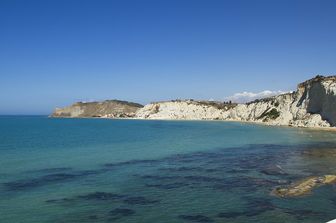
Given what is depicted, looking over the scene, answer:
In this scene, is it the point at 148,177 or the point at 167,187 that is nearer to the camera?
the point at 167,187

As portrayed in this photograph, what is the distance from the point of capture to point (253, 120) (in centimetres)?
15825

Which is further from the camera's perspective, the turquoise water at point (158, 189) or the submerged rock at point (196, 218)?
the turquoise water at point (158, 189)

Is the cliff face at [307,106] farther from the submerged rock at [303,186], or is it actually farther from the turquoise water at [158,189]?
the submerged rock at [303,186]

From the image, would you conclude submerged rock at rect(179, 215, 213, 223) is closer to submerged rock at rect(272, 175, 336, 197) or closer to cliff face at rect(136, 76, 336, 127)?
submerged rock at rect(272, 175, 336, 197)

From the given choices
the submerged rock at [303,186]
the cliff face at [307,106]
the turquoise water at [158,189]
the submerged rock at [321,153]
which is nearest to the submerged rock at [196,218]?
the turquoise water at [158,189]

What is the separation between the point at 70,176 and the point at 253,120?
13483 centimetres

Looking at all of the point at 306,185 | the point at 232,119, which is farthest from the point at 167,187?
the point at 232,119

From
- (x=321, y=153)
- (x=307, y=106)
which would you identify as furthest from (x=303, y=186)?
(x=307, y=106)

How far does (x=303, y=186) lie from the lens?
84.2 ft

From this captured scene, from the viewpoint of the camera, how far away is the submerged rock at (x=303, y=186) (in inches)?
936

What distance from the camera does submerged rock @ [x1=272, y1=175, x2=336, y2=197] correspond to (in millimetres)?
23766

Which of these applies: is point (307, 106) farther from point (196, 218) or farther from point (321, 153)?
point (196, 218)

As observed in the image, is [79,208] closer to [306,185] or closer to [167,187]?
[167,187]

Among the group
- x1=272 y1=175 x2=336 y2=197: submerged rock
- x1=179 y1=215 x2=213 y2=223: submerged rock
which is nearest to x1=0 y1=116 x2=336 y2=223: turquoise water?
x1=179 y1=215 x2=213 y2=223: submerged rock
